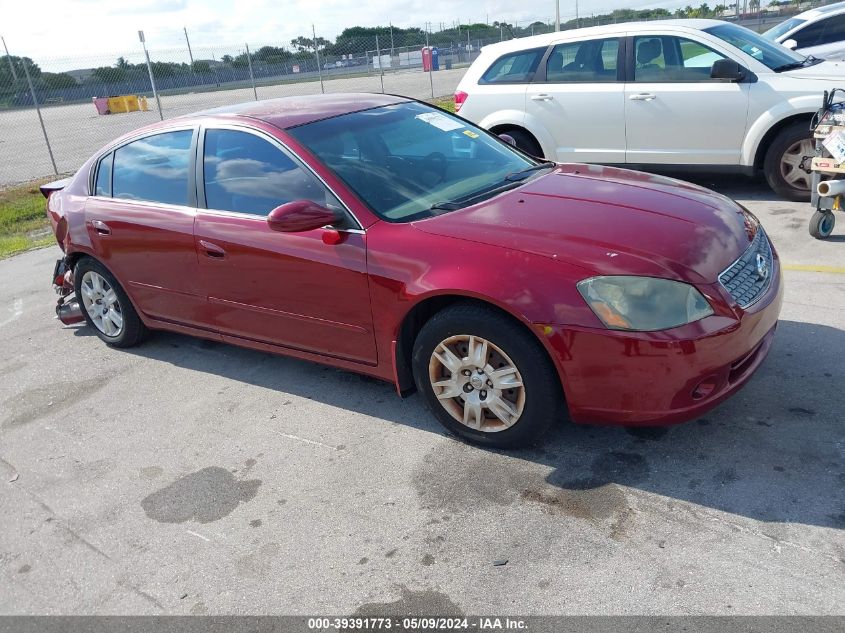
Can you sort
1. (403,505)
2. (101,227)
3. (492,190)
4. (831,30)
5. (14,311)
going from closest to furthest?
(403,505) → (492,190) → (101,227) → (14,311) → (831,30)

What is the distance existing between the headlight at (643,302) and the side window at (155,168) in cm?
267

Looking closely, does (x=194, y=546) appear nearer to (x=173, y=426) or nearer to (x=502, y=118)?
(x=173, y=426)

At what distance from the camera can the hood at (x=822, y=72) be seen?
6.99 meters

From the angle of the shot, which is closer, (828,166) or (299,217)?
(299,217)

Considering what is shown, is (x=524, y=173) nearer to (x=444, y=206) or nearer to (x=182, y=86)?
(x=444, y=206)

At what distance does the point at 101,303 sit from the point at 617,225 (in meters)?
3.85

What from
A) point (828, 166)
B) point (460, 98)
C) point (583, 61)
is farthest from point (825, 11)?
point (828, 166)

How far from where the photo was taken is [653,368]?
304cm

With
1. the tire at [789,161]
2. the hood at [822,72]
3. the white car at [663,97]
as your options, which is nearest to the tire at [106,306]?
the white car at [663,97]

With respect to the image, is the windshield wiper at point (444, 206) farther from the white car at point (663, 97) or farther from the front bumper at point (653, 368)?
the white car at point (663, 97)

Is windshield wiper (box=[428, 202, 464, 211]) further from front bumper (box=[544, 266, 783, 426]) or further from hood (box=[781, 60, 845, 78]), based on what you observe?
hood (box=[781, 60, 845, 78])

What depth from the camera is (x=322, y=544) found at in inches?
122

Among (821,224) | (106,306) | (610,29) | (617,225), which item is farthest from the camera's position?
(610,29)

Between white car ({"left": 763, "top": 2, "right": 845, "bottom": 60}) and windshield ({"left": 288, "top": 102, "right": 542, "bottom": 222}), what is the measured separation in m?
8.42
